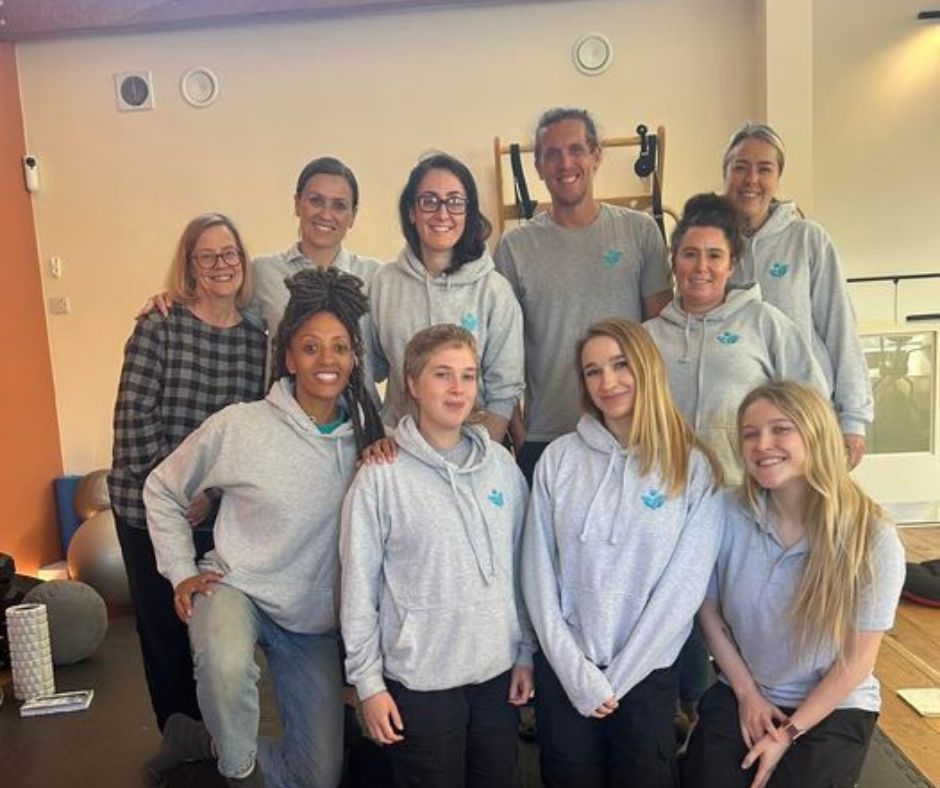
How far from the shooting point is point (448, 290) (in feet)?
6.87

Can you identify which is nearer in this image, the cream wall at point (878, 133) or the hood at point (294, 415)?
the hood at point (294, 415)

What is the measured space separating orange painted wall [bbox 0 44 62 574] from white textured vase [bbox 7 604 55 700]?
4.60 feet

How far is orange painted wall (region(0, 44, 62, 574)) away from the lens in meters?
4.21

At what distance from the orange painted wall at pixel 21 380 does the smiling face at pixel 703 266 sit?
3575mm

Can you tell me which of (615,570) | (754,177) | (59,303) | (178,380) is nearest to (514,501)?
(615,570)

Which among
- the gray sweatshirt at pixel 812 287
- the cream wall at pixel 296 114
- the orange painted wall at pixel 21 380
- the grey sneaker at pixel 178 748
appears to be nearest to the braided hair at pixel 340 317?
the grey sneaker at pixel 178 748

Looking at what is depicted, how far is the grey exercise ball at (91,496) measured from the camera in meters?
4.33

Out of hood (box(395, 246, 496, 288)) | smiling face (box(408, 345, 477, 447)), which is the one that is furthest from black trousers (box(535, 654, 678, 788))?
hood (box(395, 246, 496, 288))

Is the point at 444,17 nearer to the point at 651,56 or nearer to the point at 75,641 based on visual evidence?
the point at 651,56

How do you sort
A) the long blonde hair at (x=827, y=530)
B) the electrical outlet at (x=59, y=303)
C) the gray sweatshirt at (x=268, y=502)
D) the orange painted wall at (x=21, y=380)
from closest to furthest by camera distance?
the long blonde hair at (x=827, y=530) < the gray sweatshirt at (x=268, y=502) < the orange painted wall at (x=21, y=380) < the electrical outlet at (x=59, y=303)

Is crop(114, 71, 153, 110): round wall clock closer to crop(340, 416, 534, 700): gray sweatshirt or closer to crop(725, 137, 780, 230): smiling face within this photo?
crop(725, 137, 780, 230): smiling face

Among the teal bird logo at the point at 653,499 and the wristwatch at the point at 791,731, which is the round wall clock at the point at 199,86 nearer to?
the teal bird logo at the point at 653,499

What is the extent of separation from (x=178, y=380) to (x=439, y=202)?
80 cm

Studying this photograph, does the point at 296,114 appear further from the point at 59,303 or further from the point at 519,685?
the point at 519,685
